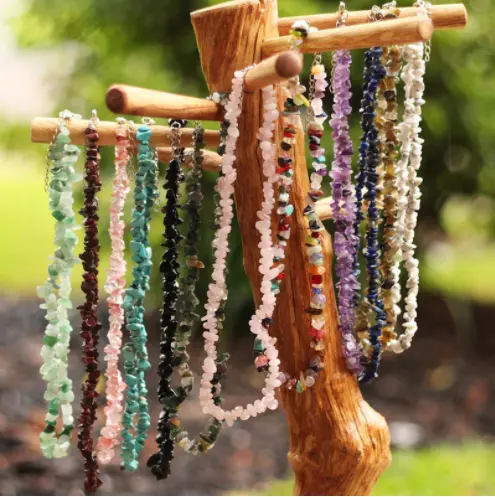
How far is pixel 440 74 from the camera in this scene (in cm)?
280

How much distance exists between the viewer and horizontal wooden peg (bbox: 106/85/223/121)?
975 millimetres

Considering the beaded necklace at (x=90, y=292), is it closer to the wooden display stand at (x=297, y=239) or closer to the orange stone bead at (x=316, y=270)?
the wooden display stand at (x=297, y=239)

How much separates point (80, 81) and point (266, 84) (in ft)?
7.23

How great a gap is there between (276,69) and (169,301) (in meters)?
0.37

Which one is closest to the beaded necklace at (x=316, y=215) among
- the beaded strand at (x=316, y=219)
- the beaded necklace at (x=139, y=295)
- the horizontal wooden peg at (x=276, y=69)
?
the beaded strand at (x=316, y=219)

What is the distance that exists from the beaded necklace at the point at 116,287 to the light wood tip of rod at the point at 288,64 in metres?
0.25

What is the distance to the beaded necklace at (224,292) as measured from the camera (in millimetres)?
1095

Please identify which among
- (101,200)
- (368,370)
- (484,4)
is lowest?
(101,200)

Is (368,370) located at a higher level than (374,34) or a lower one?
lower

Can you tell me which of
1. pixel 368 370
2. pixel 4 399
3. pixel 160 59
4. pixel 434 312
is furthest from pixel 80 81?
pixel 368 370

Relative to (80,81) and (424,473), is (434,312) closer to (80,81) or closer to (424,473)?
(424,473)

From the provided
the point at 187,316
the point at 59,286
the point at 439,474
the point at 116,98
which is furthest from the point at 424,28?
the point at 439,474

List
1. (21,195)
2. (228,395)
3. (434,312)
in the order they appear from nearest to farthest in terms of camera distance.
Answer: (228,395)
(434,312)
(21,195)

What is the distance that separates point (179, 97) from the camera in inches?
42.1
